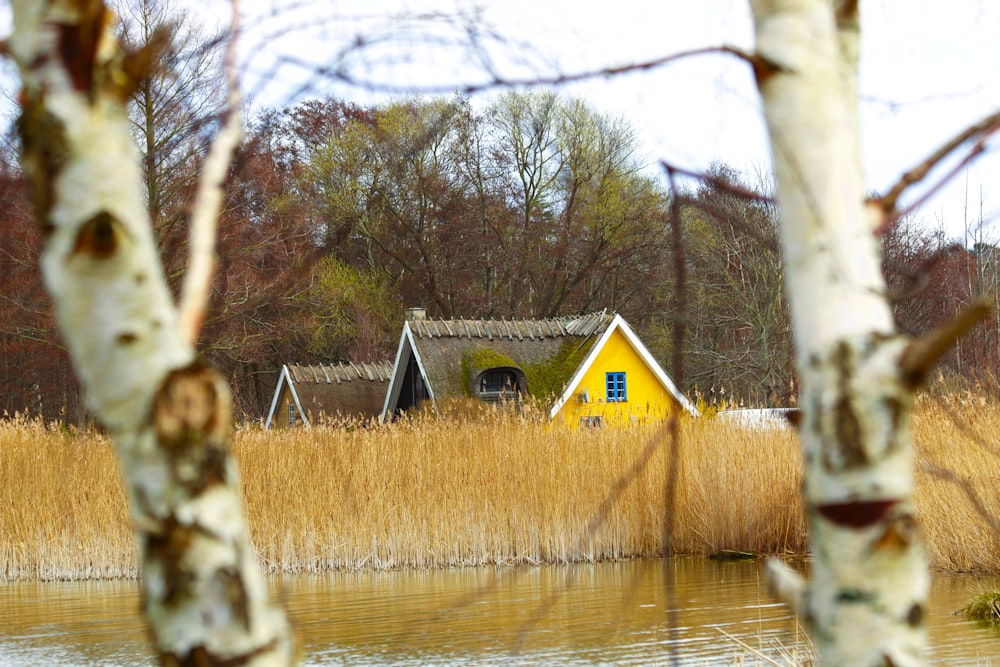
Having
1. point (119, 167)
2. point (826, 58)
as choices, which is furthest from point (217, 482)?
point (826, 58)

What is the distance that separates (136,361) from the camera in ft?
3.07

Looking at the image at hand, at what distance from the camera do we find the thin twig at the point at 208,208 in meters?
1.01

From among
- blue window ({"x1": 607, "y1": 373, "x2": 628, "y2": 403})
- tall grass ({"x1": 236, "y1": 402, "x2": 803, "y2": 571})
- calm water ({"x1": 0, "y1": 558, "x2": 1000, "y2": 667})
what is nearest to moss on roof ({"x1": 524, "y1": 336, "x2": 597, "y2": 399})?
blue window ({"x1": 607, "y1": 373, "x2": 628, "y2": 403})

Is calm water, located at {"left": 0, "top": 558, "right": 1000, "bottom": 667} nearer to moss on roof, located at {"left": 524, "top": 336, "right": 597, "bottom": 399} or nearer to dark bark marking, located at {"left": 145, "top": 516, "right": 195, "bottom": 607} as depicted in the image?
dark bark marking, located at {"left": 145, "top": 516, "right": 195, "bottom": 607}

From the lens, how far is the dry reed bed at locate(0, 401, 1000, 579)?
10.4 m

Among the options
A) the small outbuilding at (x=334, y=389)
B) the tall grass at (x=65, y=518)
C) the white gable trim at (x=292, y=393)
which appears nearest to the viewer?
the tall grass at (x=65, y=518)

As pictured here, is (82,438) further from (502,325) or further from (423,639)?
(502,325)

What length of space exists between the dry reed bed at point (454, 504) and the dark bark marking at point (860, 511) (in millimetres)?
9244

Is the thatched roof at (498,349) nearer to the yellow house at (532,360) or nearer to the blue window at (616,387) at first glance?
the yellow house at (532,360)

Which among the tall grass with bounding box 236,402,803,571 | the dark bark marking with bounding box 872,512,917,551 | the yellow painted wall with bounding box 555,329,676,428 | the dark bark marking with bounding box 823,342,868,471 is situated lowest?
the tall grass with bounding box 236,402,803,571

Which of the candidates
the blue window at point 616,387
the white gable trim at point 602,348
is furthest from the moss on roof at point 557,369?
the blue window at point 616,387

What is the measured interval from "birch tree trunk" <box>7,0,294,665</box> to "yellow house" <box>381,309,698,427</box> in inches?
761

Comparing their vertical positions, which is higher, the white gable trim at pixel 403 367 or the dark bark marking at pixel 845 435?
the white gable trim at pixel 403 367

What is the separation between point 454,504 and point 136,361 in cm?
974
